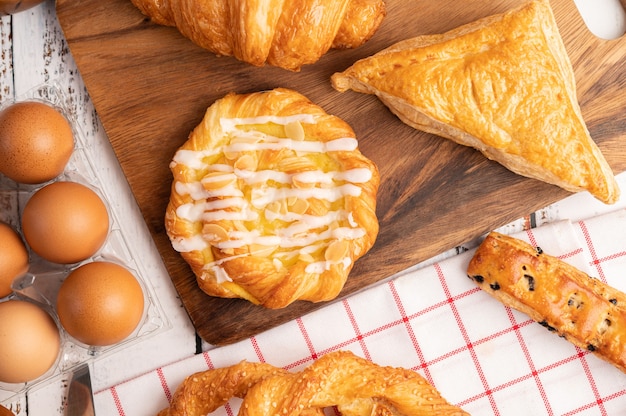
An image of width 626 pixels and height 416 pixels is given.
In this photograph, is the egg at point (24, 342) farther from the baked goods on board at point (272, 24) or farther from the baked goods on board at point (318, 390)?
the baked goods on board at point (272, 24)

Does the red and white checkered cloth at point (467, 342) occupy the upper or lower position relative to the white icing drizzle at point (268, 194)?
lower

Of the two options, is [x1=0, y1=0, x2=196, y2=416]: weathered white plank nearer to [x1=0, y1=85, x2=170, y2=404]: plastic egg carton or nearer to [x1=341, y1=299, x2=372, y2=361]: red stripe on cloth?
[x1=0, y1=85, x2=170, y2=404]: plastic egg carton

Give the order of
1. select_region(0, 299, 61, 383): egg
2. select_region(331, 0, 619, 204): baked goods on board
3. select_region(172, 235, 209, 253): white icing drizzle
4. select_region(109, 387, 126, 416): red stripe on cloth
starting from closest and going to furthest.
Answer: select_region(0, 299, 61, 383): egg < select_region(331, 0, 619, 204): baked goods on board < select_region(172, 235, 209, 253): white icing drizzle < select_region(109, 387, 126, 416): red stripe on cloth

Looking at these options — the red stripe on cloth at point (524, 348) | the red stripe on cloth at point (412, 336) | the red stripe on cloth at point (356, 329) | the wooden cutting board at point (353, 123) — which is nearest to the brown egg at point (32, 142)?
the wooden cutting board at point (353, 123)

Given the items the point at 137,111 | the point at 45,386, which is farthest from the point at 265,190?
the point at 45,386

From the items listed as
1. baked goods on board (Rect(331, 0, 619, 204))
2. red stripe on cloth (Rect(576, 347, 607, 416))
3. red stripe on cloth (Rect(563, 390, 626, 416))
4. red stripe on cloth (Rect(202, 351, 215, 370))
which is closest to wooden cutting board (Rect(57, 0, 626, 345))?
red stripe on cloth (Rect(202, 351, 215, 370))

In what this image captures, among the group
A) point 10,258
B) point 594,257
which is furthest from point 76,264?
point 594,257

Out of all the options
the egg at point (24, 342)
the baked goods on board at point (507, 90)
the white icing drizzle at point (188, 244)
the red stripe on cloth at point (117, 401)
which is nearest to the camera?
the egg at point (24, 342)
